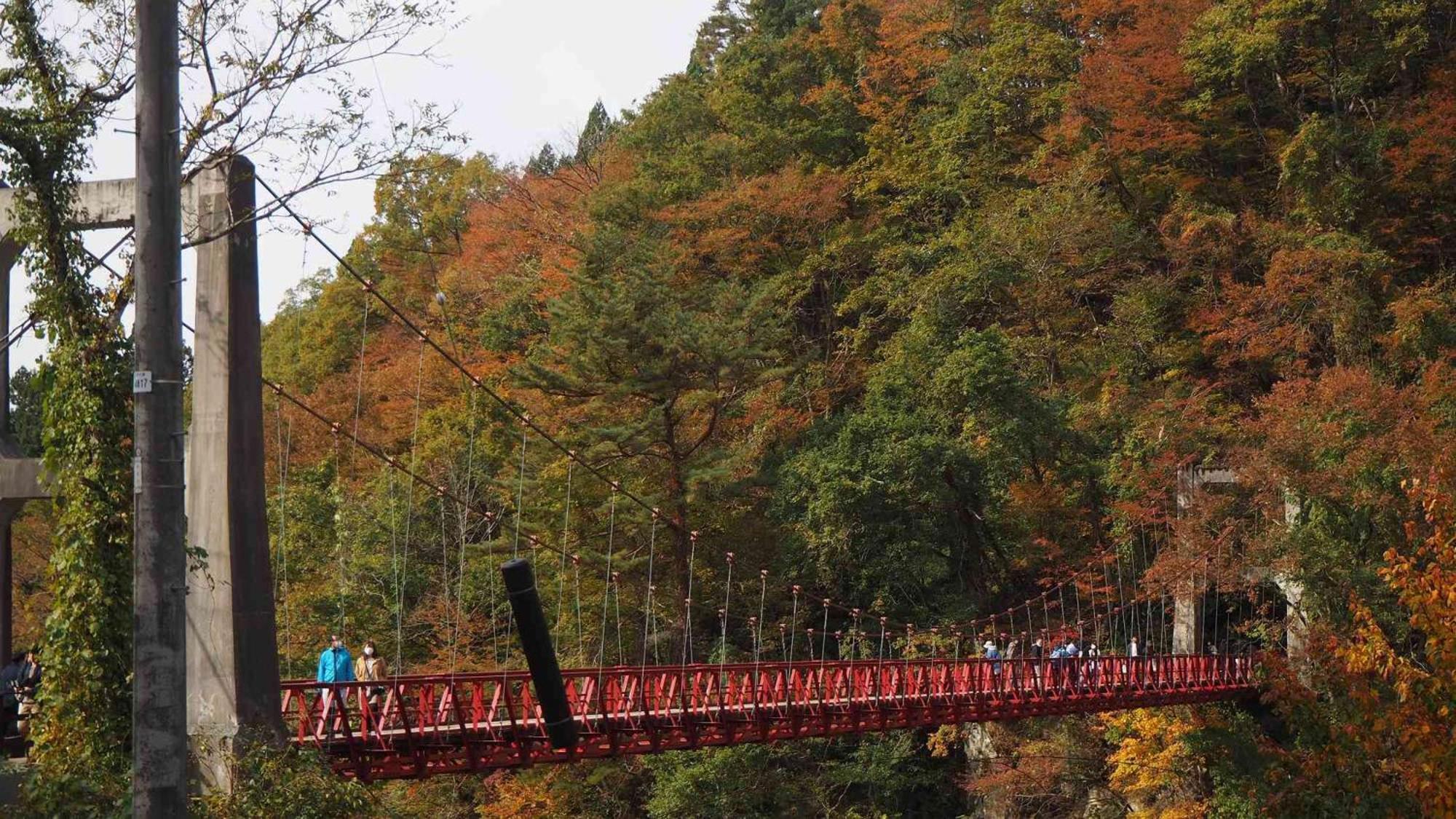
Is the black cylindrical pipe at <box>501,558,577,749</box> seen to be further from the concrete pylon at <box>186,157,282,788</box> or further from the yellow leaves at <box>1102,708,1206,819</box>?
the yellow leaves at <box>1102,708,1206,819</box>

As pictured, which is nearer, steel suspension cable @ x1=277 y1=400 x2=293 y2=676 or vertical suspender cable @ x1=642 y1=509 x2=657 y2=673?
steel suspension cable @ x1=277 y1=400 x2=293 y2=676

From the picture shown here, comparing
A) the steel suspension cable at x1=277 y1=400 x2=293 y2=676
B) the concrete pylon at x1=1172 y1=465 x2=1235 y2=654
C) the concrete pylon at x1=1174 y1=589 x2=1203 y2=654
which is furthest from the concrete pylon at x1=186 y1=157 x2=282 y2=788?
the concrete pylon at x1=1174 y1=589 x2=1203 y2=654

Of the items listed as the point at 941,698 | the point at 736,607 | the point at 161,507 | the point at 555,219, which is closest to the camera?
the point at 161,507

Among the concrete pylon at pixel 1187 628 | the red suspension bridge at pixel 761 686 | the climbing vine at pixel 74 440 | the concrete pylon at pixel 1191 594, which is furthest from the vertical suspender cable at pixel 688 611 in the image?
the climbing vine at pixel 74 440

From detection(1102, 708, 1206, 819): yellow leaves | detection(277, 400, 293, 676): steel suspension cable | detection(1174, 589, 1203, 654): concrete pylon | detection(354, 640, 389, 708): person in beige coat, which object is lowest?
detection(1102, 708, 1206, 819): yellow leaves

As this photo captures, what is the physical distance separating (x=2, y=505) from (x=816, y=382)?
20.0 meters

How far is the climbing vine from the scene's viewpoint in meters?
9.06

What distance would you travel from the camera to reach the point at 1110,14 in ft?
102

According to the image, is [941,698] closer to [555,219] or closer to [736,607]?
[736,607]

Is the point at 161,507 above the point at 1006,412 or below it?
below

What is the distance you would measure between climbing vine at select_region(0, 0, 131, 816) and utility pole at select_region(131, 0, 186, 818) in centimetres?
365

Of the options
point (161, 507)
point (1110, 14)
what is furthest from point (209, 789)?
point (1110, 14)

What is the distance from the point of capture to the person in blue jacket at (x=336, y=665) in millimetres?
11391

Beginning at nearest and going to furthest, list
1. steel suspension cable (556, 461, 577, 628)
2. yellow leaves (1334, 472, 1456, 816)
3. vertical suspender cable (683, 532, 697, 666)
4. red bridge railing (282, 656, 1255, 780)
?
yellow leaves (1334, 472, 1456, 816), red bridge railing (282, 656, 1255, 780), vertical suspender cable (683, 532, 697, 666), steel suspension cable (556, 461, 577, 628)
